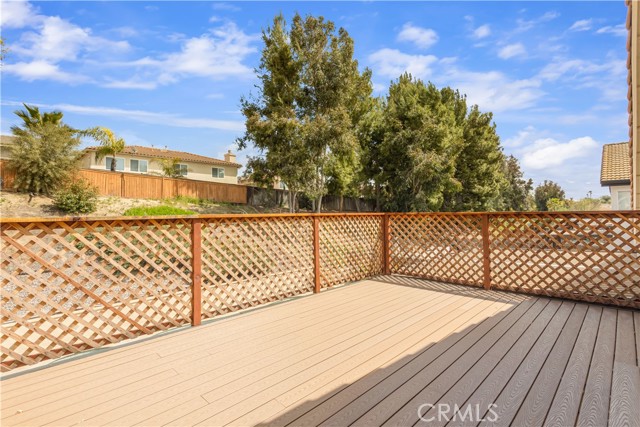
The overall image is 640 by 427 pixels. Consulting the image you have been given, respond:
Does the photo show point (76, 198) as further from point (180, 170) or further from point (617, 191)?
point (617, 191)

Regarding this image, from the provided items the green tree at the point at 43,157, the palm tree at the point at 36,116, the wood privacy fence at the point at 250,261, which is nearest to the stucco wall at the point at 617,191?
the wood privacy fence at the point at 250,261

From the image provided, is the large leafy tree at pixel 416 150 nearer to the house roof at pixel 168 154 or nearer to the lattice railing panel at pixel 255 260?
the lattice railing panel at pixel 255 260

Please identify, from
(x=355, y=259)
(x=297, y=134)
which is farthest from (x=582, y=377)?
(x=297, y=134)

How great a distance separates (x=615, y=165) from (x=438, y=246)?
411 inches

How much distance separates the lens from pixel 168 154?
21562 millimetres

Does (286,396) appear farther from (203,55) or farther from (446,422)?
(203,55)

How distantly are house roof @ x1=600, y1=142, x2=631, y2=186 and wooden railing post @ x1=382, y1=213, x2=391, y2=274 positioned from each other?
841cm

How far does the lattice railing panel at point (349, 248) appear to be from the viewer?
4.77 m

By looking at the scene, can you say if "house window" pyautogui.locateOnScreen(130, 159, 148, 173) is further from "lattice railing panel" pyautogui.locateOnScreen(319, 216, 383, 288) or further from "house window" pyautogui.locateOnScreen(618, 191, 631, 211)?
"house window" pyautogui.locateOnScreen(618, 191, 631, 211)

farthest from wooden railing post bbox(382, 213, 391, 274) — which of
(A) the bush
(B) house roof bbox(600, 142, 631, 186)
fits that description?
(A) the bush

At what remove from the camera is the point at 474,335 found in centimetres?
287

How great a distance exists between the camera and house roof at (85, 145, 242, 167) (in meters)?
19.9

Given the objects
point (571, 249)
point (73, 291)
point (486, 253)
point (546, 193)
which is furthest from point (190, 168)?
point (546, 193)

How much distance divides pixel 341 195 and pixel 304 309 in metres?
14.8
